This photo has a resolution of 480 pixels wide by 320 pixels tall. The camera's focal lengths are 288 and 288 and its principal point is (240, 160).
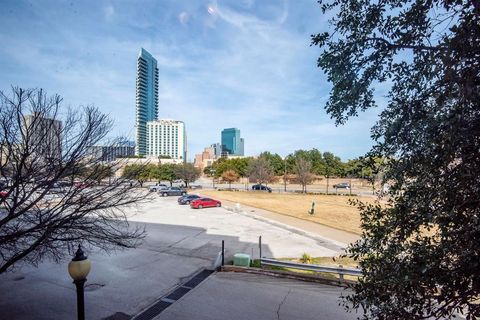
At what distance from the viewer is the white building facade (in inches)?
6117

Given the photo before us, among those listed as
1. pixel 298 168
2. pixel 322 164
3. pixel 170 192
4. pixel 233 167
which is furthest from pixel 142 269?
pixel 322 164

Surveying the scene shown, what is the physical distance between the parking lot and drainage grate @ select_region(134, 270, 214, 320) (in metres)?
0.33

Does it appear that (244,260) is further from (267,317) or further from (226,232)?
(226,232)

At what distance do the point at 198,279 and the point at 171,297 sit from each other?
5.57 feet

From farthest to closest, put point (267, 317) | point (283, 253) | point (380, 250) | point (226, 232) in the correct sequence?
point (226, 232) → point (283, 253) → point (267, 317) → point (380, 250)

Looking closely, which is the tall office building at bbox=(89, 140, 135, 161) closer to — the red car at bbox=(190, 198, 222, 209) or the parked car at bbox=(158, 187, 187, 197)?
the red car at bbox=(190, 198, 222, 209)

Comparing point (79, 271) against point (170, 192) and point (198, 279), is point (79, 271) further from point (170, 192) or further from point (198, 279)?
point (170, 192)

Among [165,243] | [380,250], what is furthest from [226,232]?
[380,250]

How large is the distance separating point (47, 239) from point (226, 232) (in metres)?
14.4

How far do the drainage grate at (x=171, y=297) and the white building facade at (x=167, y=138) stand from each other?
14455 centimetres

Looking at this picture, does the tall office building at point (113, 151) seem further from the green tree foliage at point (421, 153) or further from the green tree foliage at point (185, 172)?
the green tree foliage at point (185, 172)

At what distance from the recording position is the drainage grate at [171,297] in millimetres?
8414

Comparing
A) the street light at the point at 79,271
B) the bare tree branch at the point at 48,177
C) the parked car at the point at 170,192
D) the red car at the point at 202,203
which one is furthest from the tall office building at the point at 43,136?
the parked car at the point at 170,192

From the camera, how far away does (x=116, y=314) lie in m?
8.50
